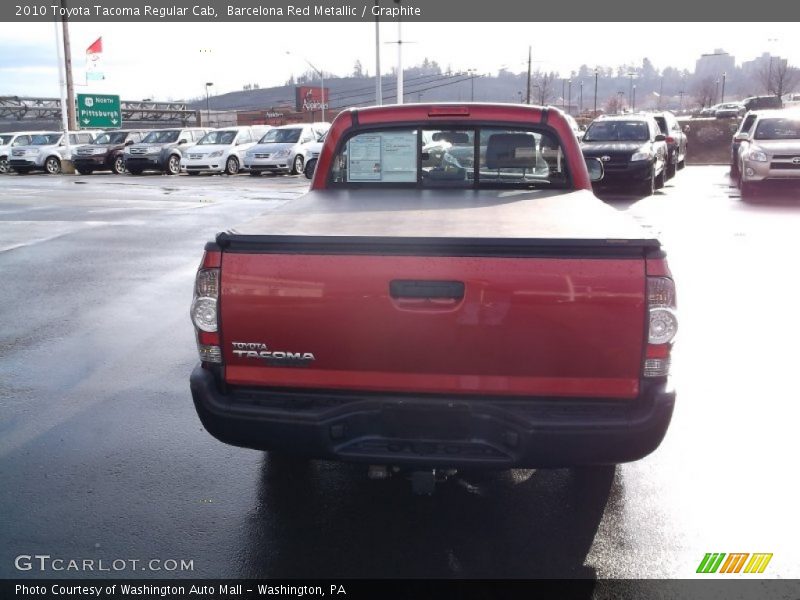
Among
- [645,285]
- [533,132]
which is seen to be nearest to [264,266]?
[645,285]

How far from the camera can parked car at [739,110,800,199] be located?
16.7 meters

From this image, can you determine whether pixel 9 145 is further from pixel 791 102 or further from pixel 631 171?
pixel 791 102

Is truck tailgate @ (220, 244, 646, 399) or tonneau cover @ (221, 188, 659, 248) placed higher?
tonneau cover @ (221, 188, 659, 248)

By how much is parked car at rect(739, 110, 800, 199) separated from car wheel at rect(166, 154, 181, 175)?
20.6 m

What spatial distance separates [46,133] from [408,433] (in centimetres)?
3483

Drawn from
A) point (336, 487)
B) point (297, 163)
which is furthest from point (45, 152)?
point (336, 487)

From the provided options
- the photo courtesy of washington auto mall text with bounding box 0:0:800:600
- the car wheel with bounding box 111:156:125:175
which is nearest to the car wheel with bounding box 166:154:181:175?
the car wheel with bounding box 111:156:125:175

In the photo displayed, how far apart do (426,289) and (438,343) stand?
0.22 m

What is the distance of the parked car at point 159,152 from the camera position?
29969mm

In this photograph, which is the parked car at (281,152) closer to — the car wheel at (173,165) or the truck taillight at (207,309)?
the car wheel at (173,165)

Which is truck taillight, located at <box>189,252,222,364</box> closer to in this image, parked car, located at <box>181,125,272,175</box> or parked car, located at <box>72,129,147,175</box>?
parked car, located at <box>181,125,272,175</box>

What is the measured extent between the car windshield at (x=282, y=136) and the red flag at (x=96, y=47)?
9336 millimetres

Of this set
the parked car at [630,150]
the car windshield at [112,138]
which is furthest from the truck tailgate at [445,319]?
the car windshield at [112,138]

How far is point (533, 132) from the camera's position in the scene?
5266 millimetres
